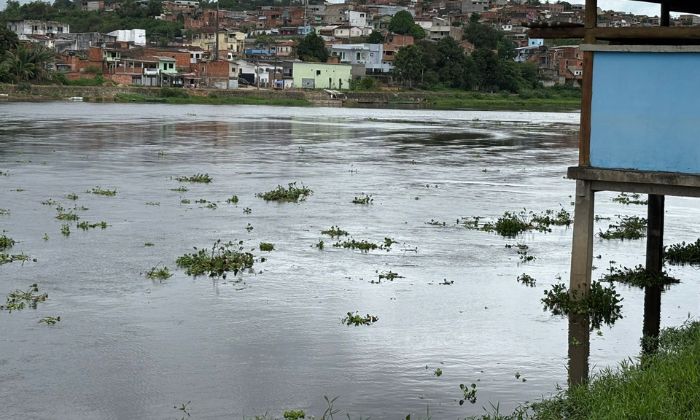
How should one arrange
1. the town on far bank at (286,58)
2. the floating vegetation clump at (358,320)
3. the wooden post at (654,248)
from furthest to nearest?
the town on far bank at (286,58)
the wooden post at (654,248)
the floating vegetation clump at (358,320)

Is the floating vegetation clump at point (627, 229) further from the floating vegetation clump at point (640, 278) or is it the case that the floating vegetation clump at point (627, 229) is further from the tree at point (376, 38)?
the tree at point (376, 38)

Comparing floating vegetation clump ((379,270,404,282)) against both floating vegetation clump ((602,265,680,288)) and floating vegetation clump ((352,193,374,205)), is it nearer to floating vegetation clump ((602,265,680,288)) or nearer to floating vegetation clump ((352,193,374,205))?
floating vegetation clump ((602,265,680,288))

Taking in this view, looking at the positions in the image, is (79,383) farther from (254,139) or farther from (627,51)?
(254,139)

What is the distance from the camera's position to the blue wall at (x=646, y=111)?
43.5 feet

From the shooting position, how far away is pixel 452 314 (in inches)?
564

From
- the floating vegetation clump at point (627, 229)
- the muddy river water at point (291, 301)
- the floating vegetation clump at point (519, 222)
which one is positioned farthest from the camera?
the floating vegetation clump at point (519, 222)

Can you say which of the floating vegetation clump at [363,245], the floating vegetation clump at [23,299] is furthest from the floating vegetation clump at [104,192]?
the floating vegetation clump at [23,299]

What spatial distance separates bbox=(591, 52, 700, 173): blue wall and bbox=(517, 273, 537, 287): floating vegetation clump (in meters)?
3.15

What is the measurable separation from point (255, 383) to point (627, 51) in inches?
260

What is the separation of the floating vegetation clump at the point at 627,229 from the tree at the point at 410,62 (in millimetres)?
101553

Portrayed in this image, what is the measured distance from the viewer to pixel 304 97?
11644 cm

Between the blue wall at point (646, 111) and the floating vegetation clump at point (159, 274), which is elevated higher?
the blue wall at point (646, 111)

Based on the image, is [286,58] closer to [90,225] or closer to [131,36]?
[131,36]

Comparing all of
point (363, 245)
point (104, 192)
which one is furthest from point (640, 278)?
point (104, 192)
